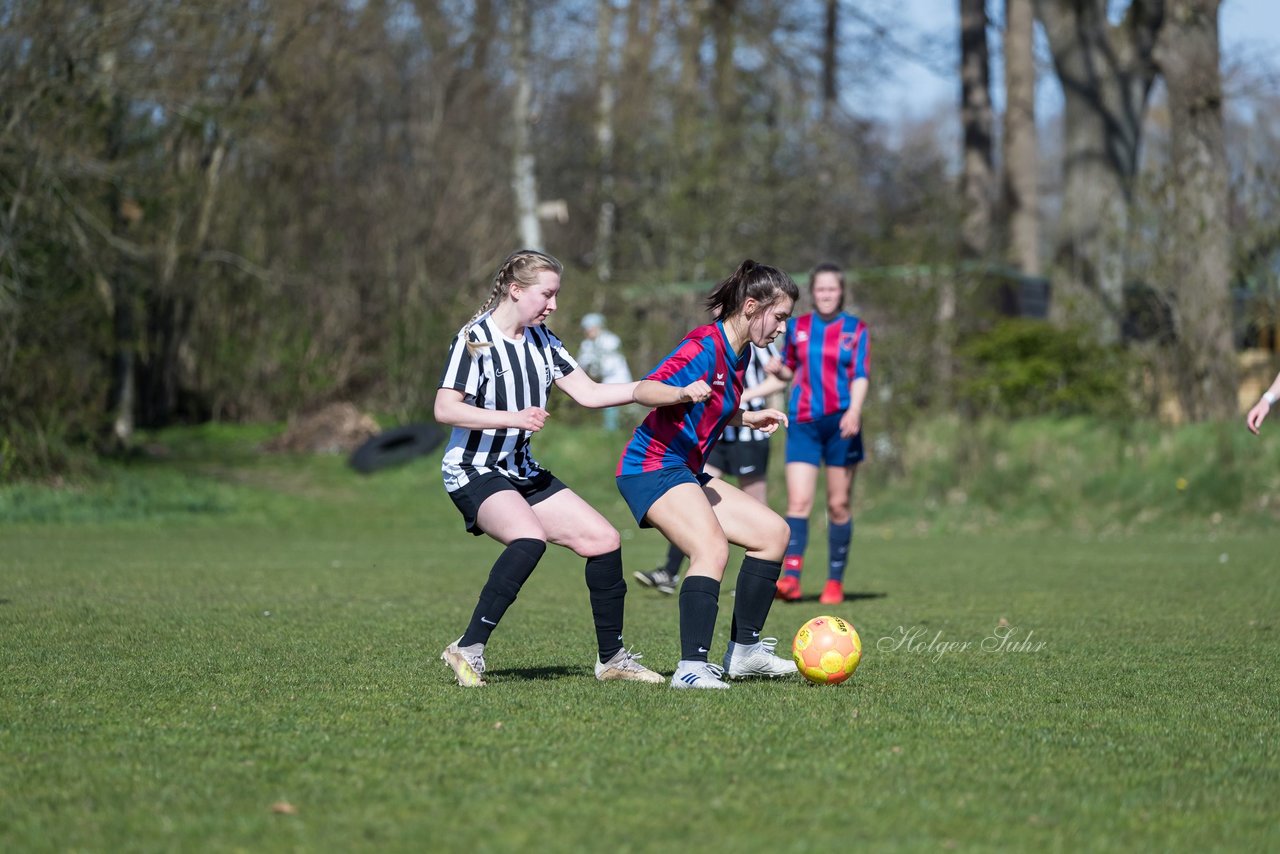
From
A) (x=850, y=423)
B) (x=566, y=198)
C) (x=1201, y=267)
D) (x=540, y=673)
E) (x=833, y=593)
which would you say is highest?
(x=566, y=198)

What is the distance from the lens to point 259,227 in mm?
26156

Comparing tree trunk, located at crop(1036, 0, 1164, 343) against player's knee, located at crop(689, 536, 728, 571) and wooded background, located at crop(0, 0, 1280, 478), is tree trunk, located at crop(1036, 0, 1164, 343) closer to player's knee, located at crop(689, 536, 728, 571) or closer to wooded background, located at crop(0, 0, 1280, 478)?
wooded background, located at crop(0, 0, 1280, 478)

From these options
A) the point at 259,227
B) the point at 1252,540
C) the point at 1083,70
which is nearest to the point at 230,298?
the point at 259,227

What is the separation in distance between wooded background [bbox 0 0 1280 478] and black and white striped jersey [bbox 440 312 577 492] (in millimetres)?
12478

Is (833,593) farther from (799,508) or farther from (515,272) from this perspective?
(515,272)

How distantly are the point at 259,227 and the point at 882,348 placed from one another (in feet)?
39.6

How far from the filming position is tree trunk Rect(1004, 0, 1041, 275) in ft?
94.7

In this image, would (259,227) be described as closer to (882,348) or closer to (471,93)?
(471,93)

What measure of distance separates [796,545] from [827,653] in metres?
4.49

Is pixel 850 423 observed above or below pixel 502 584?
above

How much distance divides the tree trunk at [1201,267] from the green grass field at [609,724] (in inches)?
258

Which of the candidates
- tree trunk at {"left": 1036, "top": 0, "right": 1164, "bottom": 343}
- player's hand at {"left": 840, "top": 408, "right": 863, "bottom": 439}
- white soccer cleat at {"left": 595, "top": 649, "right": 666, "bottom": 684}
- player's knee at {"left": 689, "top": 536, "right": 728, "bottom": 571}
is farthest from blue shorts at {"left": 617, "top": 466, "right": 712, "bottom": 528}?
tree trunk at {"left": 1036, "top": 0, "right": 1164, "bottom": 343}

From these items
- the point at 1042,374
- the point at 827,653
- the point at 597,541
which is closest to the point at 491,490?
the point at 597,541

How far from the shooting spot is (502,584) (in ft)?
21.1
